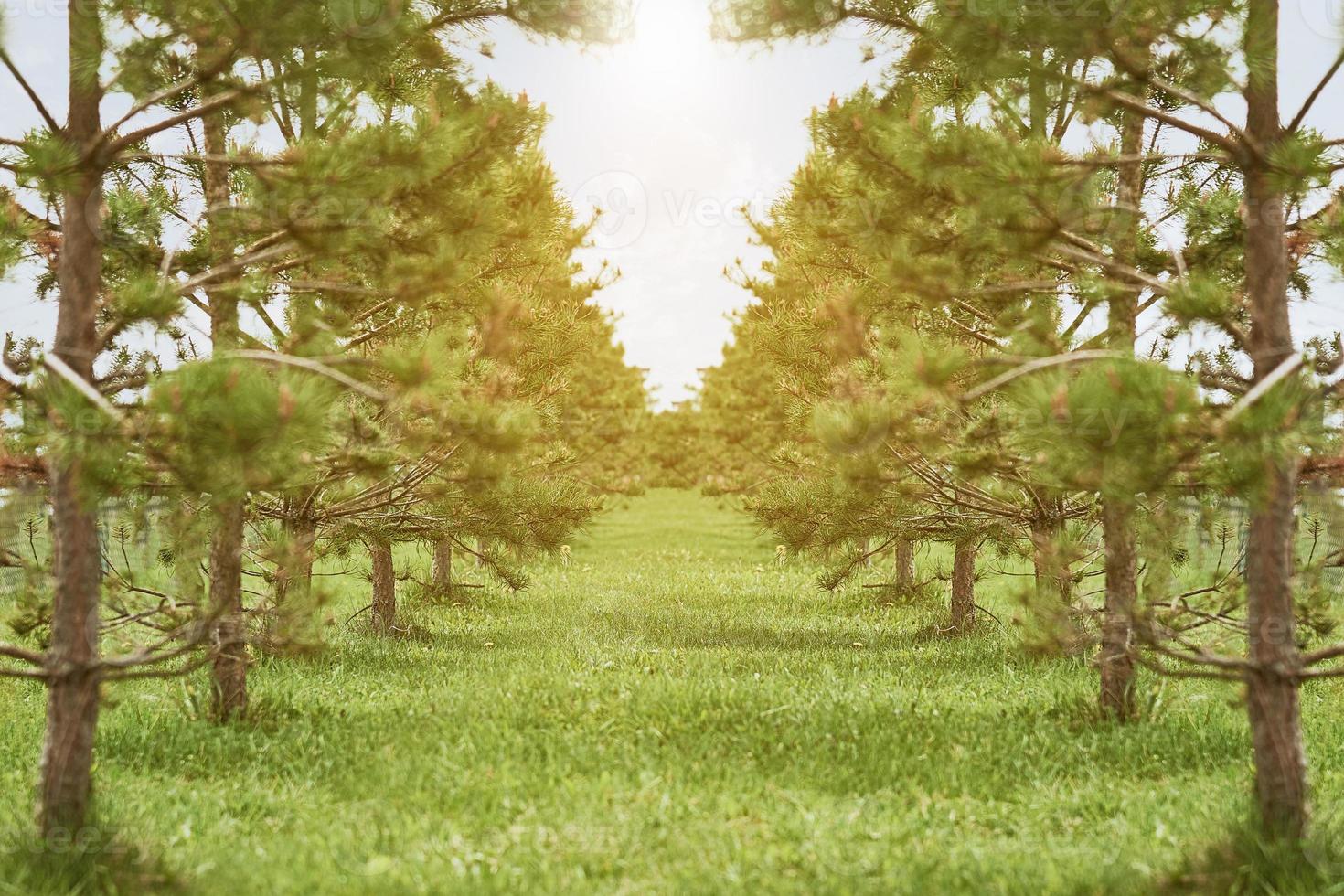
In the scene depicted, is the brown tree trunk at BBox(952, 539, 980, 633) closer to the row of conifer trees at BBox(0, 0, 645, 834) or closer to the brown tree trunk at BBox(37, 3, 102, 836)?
the row of conifer trees at BBox(0, 0, 645, 834)

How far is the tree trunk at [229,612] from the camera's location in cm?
578

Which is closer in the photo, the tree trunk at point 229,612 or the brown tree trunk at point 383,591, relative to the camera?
the tree trunk at point 229,612

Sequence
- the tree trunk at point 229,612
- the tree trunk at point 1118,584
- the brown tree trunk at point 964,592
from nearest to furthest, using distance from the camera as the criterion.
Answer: the tree trunk at point 229,612 → the tree trunk at point 1118,584 → the brown tree trunk at point 964,592

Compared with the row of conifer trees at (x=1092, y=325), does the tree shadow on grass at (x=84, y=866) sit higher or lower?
lower

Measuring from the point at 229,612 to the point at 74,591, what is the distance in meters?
1.69

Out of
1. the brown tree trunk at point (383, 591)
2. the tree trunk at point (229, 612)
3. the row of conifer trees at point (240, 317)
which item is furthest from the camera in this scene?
the brown tree trunk at point (383, 591)

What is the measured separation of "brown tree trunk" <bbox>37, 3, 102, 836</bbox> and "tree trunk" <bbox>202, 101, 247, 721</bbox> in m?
1.50

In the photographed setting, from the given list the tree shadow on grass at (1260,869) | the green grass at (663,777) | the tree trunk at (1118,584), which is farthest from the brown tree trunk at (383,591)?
the tree shadow on grass at (1260,869)

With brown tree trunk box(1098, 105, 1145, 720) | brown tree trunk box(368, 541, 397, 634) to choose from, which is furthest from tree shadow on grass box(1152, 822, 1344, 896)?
brown tree trunk box(368, 541, 397, 634)

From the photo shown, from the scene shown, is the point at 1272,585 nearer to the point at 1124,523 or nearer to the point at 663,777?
the point at 1124,523

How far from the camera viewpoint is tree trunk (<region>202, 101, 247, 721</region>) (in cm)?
588

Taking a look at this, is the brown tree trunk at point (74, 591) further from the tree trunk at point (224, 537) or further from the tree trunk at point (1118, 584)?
the tree trunk at point (1118, 584)

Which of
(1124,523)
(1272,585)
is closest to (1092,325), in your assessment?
(1124,523)

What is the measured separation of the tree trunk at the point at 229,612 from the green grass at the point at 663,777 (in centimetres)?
21
